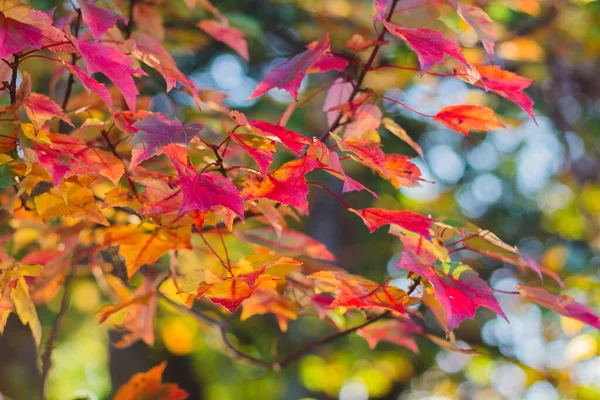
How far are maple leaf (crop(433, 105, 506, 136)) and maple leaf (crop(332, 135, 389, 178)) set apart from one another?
17 centimetres

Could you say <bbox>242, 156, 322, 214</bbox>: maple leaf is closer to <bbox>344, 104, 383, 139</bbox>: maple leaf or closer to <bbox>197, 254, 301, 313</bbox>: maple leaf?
<bbox>197, 254, 301, 313</bbox>: maple leaf

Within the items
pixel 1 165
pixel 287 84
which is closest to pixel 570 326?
pixel 287 84

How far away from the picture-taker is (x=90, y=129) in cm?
101

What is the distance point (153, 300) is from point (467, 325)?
199 centimetres

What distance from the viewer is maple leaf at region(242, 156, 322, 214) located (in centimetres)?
63

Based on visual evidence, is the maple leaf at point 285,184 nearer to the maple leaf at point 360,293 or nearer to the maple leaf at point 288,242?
the maple leaf at point 360,293

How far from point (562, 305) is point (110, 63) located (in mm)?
618

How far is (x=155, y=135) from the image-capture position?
602 millimetres

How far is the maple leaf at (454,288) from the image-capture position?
627 mm

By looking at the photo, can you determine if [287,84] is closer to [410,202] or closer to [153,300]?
[153,300]

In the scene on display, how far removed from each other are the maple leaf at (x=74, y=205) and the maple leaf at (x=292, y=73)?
0.24 m

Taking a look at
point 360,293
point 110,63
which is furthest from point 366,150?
point 110,63

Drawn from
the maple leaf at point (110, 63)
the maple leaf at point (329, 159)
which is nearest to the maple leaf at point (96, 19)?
the maple leaf at point (110, 63)

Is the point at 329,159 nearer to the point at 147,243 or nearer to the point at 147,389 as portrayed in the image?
the point at 147,243
